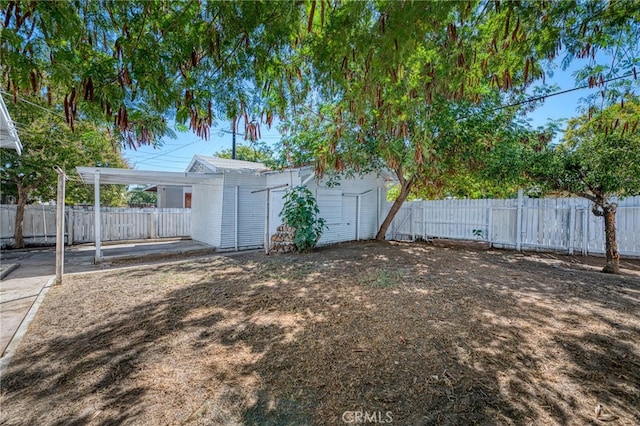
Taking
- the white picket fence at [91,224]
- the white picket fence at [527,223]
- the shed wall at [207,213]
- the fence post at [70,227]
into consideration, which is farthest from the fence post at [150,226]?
the white picket fence at [527,223]

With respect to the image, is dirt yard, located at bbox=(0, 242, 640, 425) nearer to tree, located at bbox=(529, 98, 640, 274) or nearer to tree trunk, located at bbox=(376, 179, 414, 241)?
tree, located at bbox=(529, 98, 640, 274)

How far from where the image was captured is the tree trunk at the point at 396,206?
33.4 feet

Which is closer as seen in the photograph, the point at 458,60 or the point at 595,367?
the point at 595,367

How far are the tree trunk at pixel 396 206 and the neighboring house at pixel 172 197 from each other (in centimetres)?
1227

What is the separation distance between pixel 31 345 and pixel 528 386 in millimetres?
4791

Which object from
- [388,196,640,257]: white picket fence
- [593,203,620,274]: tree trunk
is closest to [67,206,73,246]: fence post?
[388,196,640,257]: white picket fence

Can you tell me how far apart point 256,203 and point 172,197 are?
9.52 metres

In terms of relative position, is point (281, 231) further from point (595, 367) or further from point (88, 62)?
point (595, 367)

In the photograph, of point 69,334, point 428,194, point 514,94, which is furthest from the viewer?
point 428,194

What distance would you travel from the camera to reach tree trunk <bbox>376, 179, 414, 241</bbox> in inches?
401

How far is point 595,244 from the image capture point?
7441mm

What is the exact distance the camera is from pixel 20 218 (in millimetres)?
9461

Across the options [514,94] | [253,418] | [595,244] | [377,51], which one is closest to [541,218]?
[595,244]

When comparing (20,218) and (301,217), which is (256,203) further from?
(20,218)
